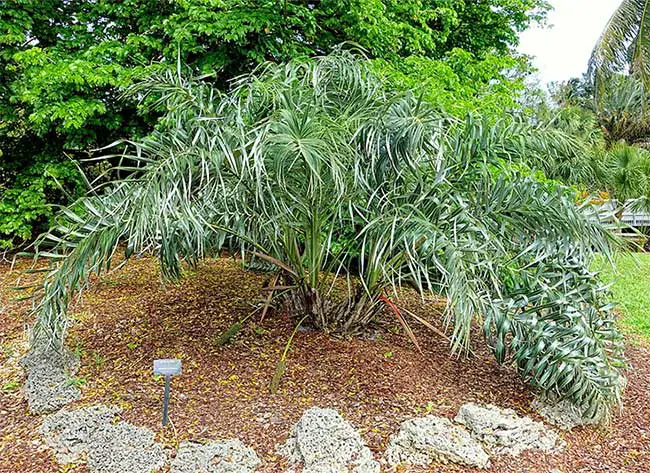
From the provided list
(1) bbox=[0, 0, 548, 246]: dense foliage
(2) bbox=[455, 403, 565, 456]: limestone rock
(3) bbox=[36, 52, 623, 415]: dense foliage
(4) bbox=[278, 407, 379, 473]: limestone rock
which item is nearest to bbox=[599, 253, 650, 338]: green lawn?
(3) bbox=[36, 52, 623, 415]: dense foliage

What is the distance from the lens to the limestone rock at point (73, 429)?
97.7 inches

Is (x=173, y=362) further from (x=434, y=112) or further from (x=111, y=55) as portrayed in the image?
(x=111, y=55)

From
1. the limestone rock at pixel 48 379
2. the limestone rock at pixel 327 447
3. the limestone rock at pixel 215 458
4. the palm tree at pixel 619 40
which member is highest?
the palm tree at pixel 619 40

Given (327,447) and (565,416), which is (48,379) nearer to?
(327,447)

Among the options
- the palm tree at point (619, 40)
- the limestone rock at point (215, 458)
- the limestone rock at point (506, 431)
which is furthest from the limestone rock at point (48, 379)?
the palm tree at point (619, 40)

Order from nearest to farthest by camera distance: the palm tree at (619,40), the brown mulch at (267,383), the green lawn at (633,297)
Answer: the brown mulch at (267,383) → the green lawn at (633,297) → the palm tree at (619,40)

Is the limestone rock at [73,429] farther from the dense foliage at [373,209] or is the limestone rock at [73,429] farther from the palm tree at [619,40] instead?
the palm tree at [619,40]

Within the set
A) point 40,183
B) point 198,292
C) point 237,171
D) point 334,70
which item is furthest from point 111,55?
point 237,171

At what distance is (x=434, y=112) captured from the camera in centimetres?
274

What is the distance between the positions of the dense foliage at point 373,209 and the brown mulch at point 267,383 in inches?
13.0

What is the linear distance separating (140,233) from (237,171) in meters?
0.58

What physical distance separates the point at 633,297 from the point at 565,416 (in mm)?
4535

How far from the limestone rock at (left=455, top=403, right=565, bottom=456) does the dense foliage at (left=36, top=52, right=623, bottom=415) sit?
26 cm

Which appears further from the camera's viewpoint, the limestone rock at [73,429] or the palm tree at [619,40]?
the palm tree at [619,40]
